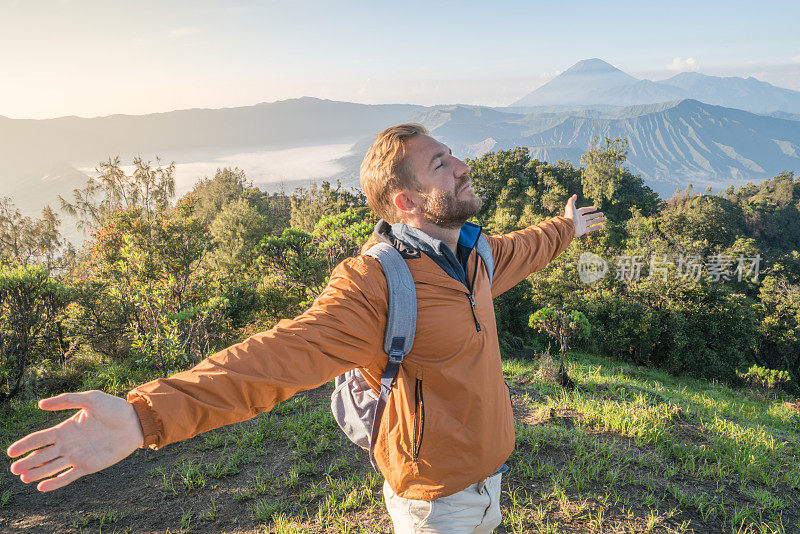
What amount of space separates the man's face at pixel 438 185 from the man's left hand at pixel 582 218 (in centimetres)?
151

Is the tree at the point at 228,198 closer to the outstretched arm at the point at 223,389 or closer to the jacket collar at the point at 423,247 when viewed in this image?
the jacket collar at the point at 423,247

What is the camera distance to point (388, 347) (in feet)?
5.32

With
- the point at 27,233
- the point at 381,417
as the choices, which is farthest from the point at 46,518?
the point at 27,233

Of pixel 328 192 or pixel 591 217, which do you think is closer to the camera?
pixel 591 217

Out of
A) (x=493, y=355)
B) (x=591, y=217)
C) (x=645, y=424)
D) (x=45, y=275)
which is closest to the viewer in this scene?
(x=493, y=355)

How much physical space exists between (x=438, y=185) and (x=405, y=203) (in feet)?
0.56

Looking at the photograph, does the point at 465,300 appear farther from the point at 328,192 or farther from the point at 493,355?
the point at 328,192

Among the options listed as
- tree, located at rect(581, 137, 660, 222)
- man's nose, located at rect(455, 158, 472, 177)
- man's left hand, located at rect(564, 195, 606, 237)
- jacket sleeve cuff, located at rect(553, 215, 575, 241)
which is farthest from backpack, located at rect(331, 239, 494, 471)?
tree, located at rect(581, 137, 660, 222)

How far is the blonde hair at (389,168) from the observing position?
1876mm

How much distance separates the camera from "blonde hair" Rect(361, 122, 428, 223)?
1876mm

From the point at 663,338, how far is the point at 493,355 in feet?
64.3

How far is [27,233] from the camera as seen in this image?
1270 inches

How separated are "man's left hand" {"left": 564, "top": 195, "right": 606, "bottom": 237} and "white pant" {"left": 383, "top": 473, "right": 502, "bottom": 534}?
1.94m

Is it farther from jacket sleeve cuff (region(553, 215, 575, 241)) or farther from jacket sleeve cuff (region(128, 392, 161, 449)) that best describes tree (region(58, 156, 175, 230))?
jacket sleeve cuff (region(128, 392, 161, 449))
